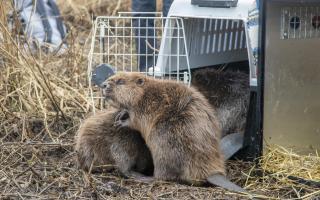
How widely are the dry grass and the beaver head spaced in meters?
0.37

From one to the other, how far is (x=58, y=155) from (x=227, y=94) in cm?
97

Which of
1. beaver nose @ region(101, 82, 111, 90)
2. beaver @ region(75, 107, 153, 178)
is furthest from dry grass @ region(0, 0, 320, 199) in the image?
beaver nose @ region(101, 82, 111, 90)

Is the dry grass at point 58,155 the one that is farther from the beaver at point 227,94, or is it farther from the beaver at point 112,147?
the beaver at point 227,94

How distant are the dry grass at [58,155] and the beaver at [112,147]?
0.07m

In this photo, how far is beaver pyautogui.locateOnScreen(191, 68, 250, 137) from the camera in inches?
166

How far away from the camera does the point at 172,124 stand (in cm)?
364

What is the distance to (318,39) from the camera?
13.1 feet

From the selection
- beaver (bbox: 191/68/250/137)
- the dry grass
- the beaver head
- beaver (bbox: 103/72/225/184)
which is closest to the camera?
the dry grass

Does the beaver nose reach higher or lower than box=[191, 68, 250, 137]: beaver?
higher

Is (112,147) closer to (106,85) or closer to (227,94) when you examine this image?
(106,85)

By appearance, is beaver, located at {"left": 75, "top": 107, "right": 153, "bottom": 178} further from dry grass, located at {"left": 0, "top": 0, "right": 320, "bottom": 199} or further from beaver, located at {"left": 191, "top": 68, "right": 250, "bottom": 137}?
beaver, located at {"left": 191, "top": 68, "right": 250, "bottom": 137}

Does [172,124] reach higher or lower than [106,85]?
lower

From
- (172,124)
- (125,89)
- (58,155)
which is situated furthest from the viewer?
(58,155)

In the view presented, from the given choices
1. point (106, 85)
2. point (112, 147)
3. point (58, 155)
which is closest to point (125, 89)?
point (106, 85)
